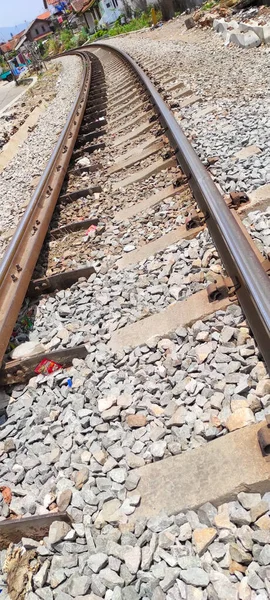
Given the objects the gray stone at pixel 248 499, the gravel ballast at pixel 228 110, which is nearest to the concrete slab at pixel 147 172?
the gravel ballast at pixel 228 110

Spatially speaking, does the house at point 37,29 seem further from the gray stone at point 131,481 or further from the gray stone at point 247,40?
the gray stone at point 131,481

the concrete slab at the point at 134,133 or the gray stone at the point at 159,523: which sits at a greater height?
the concrete slab at the point at 134,133

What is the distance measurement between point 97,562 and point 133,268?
6.43ft

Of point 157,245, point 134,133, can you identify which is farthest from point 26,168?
point 157,245

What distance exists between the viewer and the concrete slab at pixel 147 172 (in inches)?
180

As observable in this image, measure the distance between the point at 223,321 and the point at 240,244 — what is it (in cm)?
45

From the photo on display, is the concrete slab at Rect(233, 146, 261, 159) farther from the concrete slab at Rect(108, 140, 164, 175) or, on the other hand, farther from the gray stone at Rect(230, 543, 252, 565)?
the gray stone at Rect(230, 543, 252, 565)

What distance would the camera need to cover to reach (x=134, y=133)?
613cm

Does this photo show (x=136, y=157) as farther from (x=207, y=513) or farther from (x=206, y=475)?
(x=207, y=513)

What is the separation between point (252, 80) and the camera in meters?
6.15

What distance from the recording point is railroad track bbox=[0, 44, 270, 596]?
2283mm

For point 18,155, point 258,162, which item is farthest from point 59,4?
point 258,162

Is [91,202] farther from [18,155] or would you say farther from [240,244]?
[18,155]

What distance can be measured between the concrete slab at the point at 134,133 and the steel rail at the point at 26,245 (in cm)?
62
